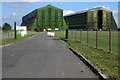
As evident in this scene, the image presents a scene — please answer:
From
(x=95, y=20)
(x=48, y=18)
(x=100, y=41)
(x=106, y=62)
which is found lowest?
(x=106, y=62)

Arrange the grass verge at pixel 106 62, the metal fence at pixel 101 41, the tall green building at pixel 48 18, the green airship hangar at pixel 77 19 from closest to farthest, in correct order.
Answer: the grass verge at pixel 106 62
the metal fence at pixel 101 41
the green airship hangar at pixel 77 19
the tall green building at pixel 48 18

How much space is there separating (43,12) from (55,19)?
28.3ft

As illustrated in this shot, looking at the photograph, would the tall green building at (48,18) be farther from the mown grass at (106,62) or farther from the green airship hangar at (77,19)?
the mown grass at (106,62)

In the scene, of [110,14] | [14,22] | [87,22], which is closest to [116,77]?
[14,22]

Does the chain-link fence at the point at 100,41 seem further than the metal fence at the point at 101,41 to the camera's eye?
Result: Yes

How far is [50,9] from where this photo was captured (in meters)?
136

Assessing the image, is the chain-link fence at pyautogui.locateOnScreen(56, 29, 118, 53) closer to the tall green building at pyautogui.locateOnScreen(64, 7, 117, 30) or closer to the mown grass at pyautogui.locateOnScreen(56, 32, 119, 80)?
the mown grass at pyautogui.locateOnScreen(56, 32, 119, 80)

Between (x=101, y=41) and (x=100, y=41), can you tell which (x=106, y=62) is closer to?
(x=101, y=41)

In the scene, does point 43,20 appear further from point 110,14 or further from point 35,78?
point 35,78

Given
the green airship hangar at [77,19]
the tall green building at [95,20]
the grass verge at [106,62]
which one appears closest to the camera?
the grass verge at [106,62]

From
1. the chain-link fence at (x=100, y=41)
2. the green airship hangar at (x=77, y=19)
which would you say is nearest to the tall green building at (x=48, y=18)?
the green airship hangar at (x=77, y=19)

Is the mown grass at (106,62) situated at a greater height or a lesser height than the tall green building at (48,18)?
lesser

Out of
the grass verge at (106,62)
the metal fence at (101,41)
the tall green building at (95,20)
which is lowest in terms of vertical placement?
the grass verge at (106,62)

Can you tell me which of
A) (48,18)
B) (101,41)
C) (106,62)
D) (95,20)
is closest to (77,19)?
(48,18)
